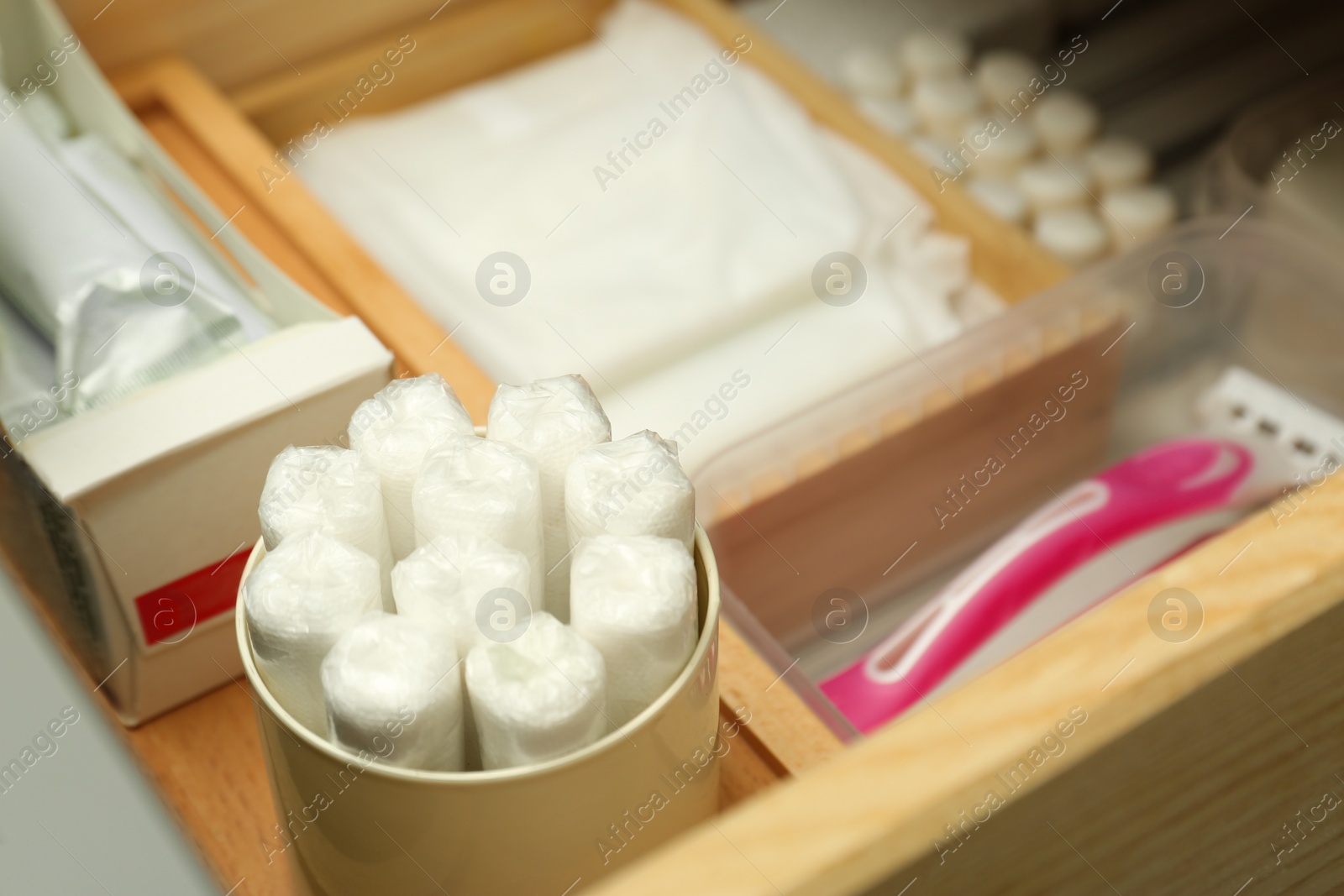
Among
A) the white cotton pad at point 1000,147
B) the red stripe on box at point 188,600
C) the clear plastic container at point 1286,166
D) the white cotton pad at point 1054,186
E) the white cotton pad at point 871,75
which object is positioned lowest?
the clear plastic container at point 1286,166

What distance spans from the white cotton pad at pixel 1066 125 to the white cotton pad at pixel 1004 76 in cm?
2

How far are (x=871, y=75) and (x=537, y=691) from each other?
2.38 feet

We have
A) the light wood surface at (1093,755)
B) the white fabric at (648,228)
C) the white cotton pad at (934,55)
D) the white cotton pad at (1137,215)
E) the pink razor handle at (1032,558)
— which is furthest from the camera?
the white cotton pad at (934,55)

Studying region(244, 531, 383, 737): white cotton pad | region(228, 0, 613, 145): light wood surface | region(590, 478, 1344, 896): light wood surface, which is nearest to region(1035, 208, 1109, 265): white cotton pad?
region(228, 0, 613, 145): light wood surface

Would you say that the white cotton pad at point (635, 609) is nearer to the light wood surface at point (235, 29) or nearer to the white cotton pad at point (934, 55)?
the light wood surface at point (235, 29)

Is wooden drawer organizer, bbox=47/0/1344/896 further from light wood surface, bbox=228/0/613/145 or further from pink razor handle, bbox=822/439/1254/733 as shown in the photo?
light wood surface, bbox=228/0/613/145

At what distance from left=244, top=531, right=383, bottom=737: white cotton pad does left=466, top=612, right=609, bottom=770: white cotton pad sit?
0.03 m

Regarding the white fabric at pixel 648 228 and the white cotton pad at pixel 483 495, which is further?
the white fabric at pixel 648 228

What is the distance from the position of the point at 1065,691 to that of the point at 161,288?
367mm

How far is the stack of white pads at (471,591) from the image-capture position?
11.8 inches

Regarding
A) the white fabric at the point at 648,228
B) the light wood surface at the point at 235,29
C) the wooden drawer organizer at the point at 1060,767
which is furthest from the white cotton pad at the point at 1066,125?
the wooden drawer organizer at the point at 1060,767

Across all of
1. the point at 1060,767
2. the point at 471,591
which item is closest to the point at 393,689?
the point at 471,591

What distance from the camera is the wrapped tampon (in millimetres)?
309

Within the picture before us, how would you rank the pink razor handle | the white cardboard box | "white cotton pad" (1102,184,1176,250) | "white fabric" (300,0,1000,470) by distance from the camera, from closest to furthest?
the white cardboard box, the pink razor handle, "white fabric" (300,0,1000,470), "white cotton pad" (1102,184,1176,250)
